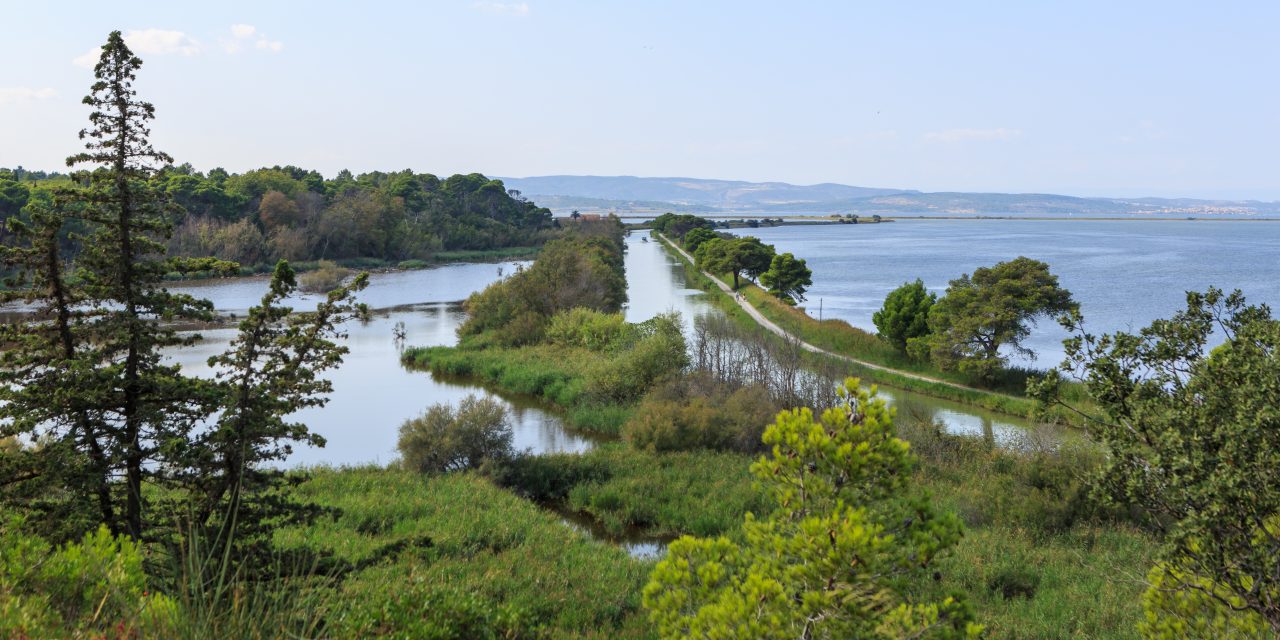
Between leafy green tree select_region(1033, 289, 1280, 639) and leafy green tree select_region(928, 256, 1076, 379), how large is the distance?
79.8 ft

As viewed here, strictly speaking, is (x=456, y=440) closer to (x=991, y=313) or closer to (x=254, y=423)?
(x=254, y=423)

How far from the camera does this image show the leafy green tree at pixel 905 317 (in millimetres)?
33000

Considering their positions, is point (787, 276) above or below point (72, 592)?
below

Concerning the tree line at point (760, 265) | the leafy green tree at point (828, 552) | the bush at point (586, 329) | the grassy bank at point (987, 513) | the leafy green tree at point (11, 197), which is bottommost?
the grassy bank at point (987, 513)

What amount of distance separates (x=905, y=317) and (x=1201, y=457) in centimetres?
2919

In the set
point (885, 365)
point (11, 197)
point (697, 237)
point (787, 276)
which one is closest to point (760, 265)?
point (787, 276)

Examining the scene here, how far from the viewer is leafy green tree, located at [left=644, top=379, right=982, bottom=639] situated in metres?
4.21

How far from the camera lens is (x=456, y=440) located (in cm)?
1789

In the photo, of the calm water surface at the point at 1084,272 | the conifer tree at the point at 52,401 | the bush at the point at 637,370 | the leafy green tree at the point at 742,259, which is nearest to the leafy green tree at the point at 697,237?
the calm water surface at the point at 1084,272

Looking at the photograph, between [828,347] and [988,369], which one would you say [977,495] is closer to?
[988,369]

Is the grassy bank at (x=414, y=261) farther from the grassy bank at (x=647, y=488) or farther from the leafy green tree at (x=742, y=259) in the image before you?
the grassy bank at (x=647, y=488)

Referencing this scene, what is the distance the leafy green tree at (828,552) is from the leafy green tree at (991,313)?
2614cm

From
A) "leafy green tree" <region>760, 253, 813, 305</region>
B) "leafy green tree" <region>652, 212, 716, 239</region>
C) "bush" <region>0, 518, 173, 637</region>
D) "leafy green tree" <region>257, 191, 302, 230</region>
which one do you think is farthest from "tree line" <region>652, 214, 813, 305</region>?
"bush" <region>0, 518, 173, 637</region>

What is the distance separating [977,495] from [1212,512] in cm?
1114
